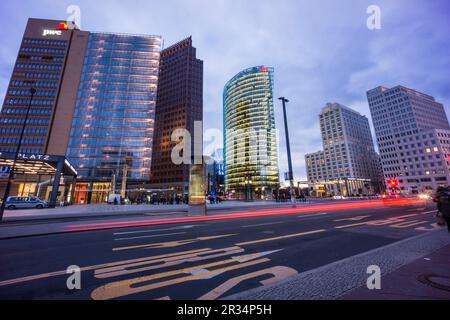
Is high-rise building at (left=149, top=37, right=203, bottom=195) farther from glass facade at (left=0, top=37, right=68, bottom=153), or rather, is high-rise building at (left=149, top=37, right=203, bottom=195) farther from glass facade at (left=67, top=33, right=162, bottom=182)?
glass facade at (left=0, top=37, right=68, bottom=153)

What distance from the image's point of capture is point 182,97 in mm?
111750

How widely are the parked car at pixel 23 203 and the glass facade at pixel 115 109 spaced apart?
34712 mm

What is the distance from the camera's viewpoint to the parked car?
1137 inches

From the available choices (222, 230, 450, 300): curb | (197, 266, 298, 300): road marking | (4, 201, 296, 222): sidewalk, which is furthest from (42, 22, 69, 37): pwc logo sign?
(222, 230, 450, 300): curb

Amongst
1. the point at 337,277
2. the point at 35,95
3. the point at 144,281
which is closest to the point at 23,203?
the point at 144,281

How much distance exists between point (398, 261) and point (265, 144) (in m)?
117

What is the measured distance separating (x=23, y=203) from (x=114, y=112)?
5157 centimetres

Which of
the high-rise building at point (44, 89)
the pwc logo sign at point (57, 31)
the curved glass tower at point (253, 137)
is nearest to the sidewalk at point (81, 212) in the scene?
the high-rise building at point (44, 89)

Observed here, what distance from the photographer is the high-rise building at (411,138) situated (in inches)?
3529

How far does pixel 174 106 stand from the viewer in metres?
114

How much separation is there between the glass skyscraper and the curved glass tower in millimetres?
64329

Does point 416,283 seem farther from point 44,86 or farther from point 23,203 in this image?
point 44,86
